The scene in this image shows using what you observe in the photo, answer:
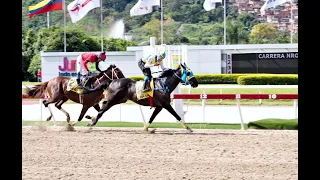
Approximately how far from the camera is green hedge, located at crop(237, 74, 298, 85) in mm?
28312

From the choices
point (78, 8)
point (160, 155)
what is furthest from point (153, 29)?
point (160, 155)

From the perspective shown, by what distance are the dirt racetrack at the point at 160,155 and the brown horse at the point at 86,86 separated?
871mm

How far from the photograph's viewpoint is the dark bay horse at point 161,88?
11.5 metres

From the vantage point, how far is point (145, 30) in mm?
76125

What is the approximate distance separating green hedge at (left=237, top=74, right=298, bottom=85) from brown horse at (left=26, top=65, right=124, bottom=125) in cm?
1631

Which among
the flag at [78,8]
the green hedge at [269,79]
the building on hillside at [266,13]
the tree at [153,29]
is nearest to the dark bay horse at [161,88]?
the flag at [78,8]

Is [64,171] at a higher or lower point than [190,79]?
lower

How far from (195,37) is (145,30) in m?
6.47

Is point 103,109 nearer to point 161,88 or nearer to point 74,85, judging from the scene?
point 74,85

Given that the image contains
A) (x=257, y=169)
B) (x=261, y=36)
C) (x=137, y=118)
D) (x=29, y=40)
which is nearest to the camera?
(x=257, y=169)

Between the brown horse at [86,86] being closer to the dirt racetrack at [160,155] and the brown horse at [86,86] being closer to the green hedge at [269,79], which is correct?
the dirt racetrack at [160,155]
